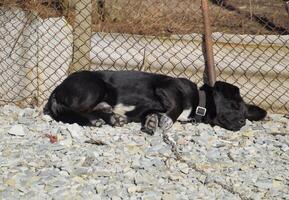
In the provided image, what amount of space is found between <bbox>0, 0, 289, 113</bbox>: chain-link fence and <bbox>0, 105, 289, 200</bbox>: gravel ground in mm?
535

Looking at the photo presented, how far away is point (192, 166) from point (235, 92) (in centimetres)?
143

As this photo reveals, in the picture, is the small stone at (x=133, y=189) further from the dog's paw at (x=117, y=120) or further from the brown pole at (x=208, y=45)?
the brown pole at (x=208, y=45)

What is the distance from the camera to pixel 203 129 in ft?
17.9

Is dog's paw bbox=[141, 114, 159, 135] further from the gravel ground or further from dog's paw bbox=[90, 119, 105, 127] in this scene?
dog's paw bbox=[90, 119, 105, 127]

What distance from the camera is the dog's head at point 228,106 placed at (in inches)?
220

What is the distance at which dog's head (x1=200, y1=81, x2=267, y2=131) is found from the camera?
559cm

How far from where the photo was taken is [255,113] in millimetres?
5688

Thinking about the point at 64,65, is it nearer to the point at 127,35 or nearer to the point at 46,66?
the point at 46,66

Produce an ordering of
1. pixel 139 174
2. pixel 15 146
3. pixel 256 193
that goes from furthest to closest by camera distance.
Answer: pixel 15 146, pixel 139 174, pixel 256 193

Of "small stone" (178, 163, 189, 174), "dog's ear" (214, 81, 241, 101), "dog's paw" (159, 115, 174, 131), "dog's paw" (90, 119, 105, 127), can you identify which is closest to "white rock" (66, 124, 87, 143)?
"dog's paw" (90, 119, 105, 127)

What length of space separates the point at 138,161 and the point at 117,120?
3.56 ft

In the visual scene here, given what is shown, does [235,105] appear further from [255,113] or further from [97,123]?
[97,123]

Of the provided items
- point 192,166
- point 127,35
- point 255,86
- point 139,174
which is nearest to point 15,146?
point 139,174

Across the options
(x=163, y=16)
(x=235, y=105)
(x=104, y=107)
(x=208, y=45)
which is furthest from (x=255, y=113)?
(x=163, y=16)
